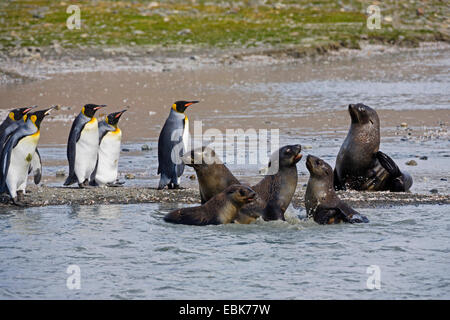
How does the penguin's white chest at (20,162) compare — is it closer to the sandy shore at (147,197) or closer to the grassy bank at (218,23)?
the sandy shore at (147,197)

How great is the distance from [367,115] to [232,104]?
27.4 ft

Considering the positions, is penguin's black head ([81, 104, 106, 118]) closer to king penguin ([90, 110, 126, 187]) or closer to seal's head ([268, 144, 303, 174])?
king penguin ([90, 110, 126, 187])

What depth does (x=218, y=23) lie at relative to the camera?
3678 centimetres

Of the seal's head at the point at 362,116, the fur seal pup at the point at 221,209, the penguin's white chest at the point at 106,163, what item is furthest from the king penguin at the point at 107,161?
the seal's head at the point at 362,116

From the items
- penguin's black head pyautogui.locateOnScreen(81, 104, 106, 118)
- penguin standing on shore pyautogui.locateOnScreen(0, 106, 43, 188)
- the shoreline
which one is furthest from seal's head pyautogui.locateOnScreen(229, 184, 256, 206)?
the shoreline

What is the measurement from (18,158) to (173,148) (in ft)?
6.42

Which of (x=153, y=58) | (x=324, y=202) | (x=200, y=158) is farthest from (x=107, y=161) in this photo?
(x=153, y=58)

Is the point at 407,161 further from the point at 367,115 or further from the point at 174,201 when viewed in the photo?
the point at 174,201

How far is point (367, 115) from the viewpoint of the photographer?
416 inches

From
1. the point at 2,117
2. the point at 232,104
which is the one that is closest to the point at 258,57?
the point at 232,104

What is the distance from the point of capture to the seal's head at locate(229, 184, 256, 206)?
828 cm

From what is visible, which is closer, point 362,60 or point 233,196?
point 233,196

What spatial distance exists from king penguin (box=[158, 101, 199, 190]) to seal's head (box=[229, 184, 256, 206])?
2.02 meters

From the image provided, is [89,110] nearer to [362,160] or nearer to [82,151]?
[82,151]
